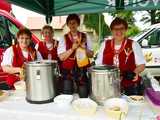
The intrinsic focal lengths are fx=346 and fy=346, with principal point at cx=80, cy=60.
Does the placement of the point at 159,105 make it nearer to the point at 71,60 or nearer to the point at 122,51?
the point at 122,51

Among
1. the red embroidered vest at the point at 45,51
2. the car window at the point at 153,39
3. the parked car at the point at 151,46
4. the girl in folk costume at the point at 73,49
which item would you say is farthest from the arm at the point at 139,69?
the car window at the point at 153,39

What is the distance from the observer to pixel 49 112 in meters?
2.74

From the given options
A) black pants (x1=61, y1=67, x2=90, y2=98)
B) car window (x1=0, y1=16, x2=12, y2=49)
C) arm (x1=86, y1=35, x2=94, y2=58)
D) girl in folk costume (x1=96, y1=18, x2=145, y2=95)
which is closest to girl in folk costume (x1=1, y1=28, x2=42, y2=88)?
arm (x1=86, y1=35, x2=94, y2=58)

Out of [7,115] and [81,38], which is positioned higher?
[81,38]

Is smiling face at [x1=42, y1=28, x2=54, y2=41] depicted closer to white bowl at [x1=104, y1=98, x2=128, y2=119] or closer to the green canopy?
the green canopy

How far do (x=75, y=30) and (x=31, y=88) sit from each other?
137 centimetres

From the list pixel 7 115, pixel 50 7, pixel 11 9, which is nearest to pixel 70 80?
pixel 7 115

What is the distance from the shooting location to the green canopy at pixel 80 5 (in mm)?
4824

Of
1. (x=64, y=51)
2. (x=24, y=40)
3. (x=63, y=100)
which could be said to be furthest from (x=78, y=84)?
(x=24, y=40)

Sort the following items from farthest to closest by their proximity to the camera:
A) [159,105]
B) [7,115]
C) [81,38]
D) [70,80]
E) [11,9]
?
[11,9] < [81,38] < [70,80] < [7,115] < [159,105]

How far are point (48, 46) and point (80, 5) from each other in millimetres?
806

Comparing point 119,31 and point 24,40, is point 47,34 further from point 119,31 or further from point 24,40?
point 119,31

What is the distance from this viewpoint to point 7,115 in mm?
2842

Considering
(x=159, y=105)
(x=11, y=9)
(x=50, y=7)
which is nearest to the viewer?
(x=159, y=105)
